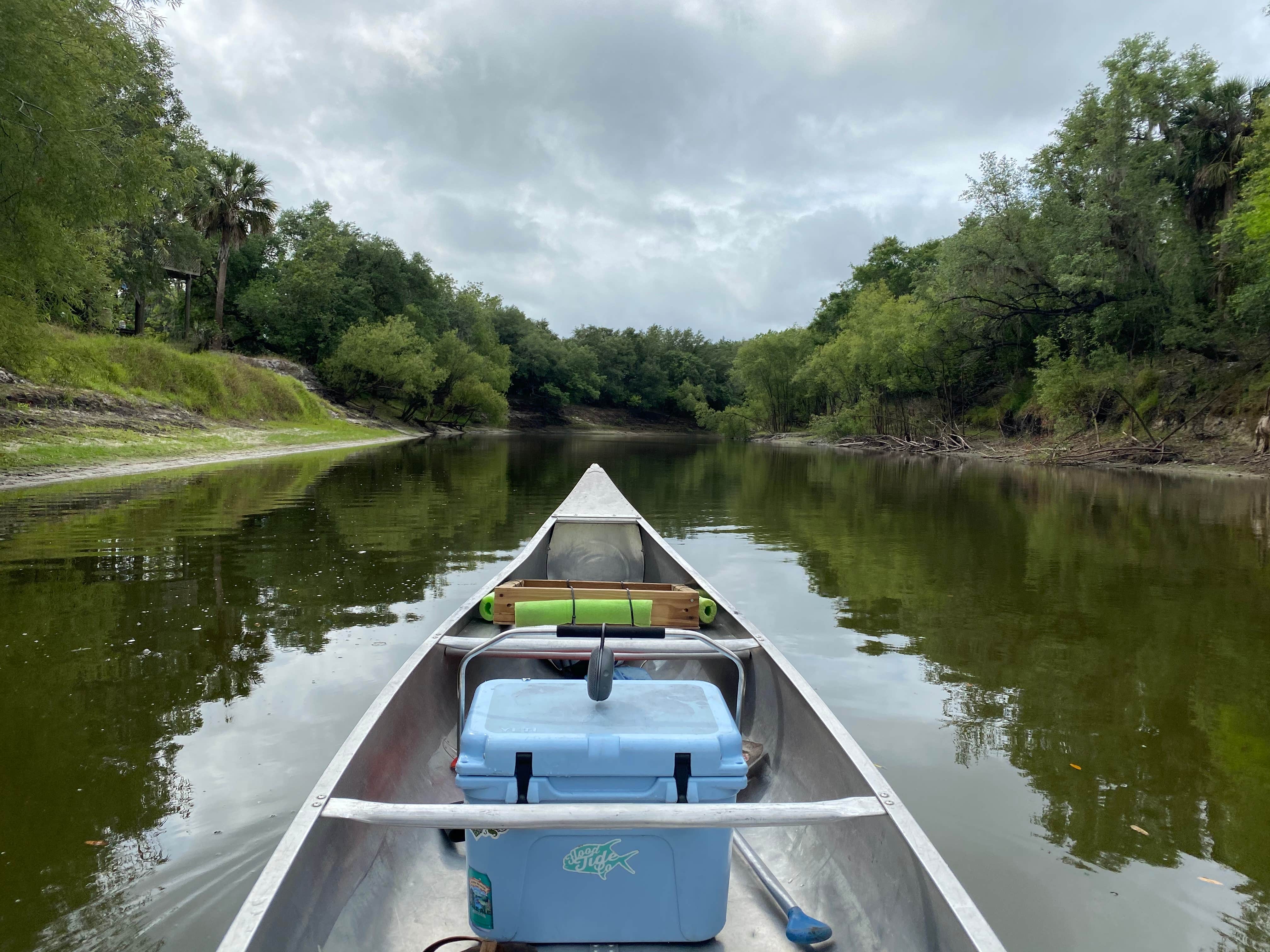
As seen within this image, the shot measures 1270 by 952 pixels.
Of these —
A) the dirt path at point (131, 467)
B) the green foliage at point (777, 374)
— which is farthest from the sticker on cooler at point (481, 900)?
the green foliage at point (777, 374)

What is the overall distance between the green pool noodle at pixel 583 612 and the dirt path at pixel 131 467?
1372 centimetres

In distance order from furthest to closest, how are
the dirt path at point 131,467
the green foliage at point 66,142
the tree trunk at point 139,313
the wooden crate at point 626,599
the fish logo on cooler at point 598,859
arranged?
1. the tree trunk at point 139,313
2. the dirt path at point 131,467
3. the green foliage at point 66,142
4. the wooden crate at point 626,599
5. the fish logo on cooler at point 598,859

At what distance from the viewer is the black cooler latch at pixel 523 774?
2.17 meters

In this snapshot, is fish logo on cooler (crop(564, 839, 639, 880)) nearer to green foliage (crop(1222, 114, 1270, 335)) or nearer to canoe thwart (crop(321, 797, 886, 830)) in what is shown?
canoe thwart (crop(321, 797, 886, 830))

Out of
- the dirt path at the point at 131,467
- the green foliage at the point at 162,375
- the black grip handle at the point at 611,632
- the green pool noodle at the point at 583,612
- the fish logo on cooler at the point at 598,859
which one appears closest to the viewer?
the fish logo on cooler at the point at 598,859

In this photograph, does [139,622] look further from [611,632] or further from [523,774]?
[523,774]

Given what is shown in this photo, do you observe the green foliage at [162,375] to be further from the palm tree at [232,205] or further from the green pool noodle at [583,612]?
the green pool noodle at [583,612]

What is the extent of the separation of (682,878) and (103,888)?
2.17 m

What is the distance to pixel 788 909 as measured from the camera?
238cm

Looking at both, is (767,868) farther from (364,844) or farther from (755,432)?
(755,432)

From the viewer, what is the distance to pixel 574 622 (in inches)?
166

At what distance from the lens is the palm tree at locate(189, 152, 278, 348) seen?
36719 millimetres

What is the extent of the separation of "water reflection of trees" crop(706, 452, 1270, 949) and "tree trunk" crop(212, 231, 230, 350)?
35085 mm

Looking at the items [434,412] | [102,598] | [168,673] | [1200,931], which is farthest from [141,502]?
[434,412]
